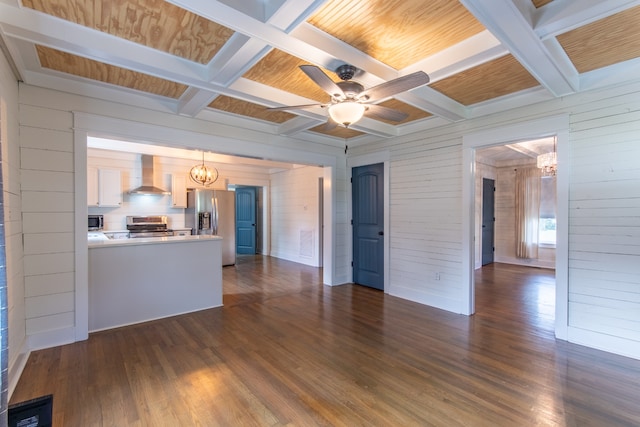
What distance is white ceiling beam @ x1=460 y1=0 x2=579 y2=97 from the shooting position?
177cm

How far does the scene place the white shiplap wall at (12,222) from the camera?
7.47ft

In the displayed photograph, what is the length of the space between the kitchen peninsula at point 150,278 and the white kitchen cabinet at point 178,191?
3166mm

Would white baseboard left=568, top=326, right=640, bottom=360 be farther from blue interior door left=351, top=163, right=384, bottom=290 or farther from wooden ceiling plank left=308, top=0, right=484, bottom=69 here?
wooden ceiling plank left=308, top=0, right=484, bottom=69

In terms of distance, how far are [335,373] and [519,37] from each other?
113 inches

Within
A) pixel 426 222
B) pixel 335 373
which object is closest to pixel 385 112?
pixel 426 222

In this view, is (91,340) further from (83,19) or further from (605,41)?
(605,41)

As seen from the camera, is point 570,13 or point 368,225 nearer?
point 570,13

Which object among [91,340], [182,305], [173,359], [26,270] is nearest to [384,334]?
[173,359]

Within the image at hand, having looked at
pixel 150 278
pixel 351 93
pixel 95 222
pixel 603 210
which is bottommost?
pixel 150 278

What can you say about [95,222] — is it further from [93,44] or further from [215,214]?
[93,44]

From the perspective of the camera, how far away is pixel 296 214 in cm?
790

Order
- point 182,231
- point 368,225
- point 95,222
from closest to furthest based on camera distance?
1. point 368,225
2. point 95,222
3. point 182,231

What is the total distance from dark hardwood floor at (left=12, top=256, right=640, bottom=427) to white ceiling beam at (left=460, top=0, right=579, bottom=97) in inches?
100

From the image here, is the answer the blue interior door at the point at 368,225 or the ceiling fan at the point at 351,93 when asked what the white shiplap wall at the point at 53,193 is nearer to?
the ceiling fan at the point at 351,93
